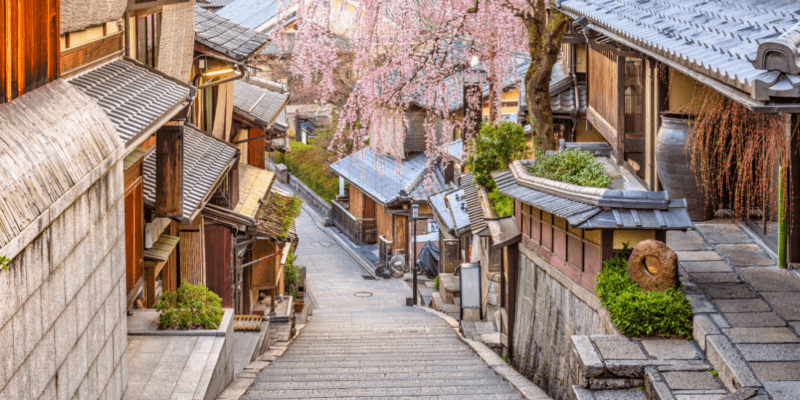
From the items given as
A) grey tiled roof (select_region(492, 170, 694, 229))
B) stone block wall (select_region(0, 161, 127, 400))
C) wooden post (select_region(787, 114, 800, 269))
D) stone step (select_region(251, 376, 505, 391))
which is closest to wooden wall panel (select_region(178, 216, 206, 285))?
stone step (select_region(251, 376, 505, 391))

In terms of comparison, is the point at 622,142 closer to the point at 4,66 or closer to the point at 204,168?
the point at 204,168

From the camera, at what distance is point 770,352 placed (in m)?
7.11

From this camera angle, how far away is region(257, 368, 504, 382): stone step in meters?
11.1

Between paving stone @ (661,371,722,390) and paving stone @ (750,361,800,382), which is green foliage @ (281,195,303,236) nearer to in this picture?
paving stone @ (661,371,722,390)

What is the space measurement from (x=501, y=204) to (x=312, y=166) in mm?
35303

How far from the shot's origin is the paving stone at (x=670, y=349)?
748cm

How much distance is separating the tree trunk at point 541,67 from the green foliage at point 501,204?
1459 millimetres

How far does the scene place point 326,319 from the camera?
23891 millimetres

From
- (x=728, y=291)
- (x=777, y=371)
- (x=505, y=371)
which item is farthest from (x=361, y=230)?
(x=777, y=371)

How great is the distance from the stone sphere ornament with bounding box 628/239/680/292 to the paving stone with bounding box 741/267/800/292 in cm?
133

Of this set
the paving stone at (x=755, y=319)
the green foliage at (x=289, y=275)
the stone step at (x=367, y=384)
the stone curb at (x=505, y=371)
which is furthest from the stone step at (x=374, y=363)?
the green foliage at (x=289, y=275)

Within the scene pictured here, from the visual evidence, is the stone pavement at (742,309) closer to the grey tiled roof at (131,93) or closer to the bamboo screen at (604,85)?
the bamboo screen at (604,85)

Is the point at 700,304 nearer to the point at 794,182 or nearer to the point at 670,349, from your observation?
the point at 670,349

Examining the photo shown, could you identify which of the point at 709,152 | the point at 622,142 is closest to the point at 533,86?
the point at 622,142
